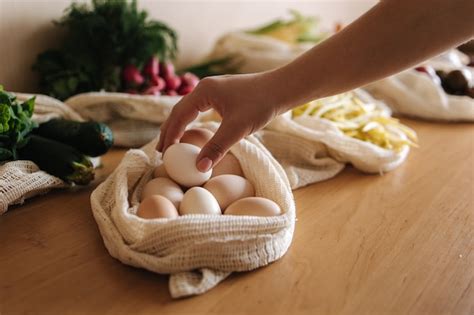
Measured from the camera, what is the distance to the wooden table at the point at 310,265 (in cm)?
58

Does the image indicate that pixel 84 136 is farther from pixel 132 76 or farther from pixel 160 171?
pixel 132 76

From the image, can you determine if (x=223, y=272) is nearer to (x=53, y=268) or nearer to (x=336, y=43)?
(x=53, y=268)

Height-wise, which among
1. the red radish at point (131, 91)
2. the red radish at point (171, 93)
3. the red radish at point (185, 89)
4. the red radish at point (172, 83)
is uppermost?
the red radish at point (131, 91)

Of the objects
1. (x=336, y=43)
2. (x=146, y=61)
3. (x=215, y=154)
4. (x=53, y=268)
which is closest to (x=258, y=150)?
(x=215, y=154)

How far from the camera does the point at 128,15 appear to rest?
118cm

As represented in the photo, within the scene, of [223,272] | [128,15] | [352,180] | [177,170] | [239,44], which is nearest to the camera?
[223,272]

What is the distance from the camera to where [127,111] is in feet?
3.50

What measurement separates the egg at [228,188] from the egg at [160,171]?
0.08 m

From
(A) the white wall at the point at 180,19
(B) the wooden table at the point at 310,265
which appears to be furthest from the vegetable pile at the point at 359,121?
(A) the white wall at the point at 180,19

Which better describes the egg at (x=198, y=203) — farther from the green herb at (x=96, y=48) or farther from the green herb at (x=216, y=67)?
the green herb at (x=216, y=67)

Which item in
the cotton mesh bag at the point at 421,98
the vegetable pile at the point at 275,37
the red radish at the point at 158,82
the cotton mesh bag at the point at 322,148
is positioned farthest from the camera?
the vegetable pile at the point at 275,37

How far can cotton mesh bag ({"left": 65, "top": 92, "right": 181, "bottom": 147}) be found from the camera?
1.05 m

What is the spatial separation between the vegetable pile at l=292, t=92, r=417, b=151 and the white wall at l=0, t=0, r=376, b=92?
0.64m

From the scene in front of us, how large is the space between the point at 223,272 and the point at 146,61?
77cm
